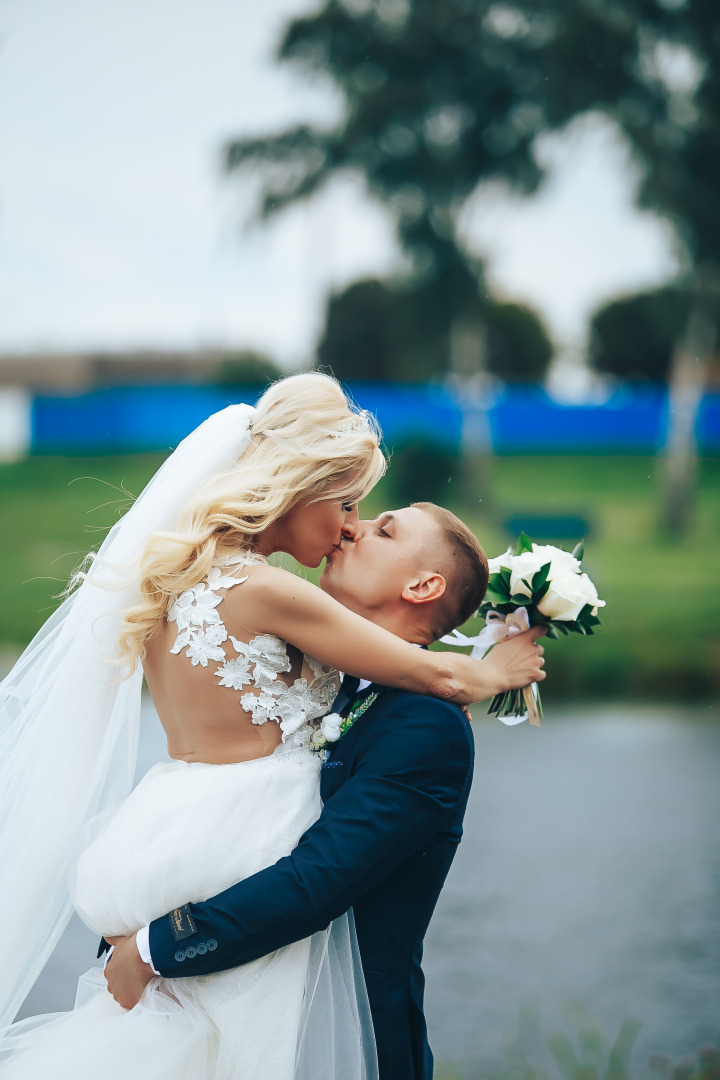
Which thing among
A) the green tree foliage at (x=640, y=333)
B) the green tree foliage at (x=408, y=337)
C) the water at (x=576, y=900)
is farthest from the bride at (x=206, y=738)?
the green tree foliage at (x=640, y=333)

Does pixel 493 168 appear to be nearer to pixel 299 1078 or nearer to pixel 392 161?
pixel 392 161

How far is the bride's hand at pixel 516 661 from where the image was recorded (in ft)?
6.83

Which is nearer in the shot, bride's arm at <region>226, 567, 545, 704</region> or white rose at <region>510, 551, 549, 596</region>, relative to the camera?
bride's arm at <region>226, 567, 545, 704</region>

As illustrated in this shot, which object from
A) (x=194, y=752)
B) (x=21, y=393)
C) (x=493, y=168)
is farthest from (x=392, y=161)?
(x=194, y=752)

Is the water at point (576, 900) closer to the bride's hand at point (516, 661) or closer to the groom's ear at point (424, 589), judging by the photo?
the bride's hand at point (516, 661)

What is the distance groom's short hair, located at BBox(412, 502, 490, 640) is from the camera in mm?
2102

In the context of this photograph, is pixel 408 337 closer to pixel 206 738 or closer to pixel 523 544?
pixel 523 544

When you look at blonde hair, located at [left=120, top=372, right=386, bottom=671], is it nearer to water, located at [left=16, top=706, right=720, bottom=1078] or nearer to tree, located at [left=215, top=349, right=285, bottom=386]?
water, located at [left=16, top=706, right=720, bottom=1078]

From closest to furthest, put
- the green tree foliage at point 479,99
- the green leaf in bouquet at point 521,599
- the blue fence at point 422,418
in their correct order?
1. the green leaf in bouquet at point 521,599
2. the green tree foliage at point 479,99
3. the blue fence at point 422,418

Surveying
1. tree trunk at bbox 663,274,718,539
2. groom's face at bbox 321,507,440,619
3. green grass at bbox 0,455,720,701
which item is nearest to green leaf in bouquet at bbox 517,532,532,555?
groom's face at bbox 321,507,440,619

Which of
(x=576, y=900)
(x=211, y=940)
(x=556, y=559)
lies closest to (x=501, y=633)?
(x=556, y=559)

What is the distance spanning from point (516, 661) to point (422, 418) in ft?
33.2

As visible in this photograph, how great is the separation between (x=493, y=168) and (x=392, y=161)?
1149 millimetres

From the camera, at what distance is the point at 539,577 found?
2.13m
